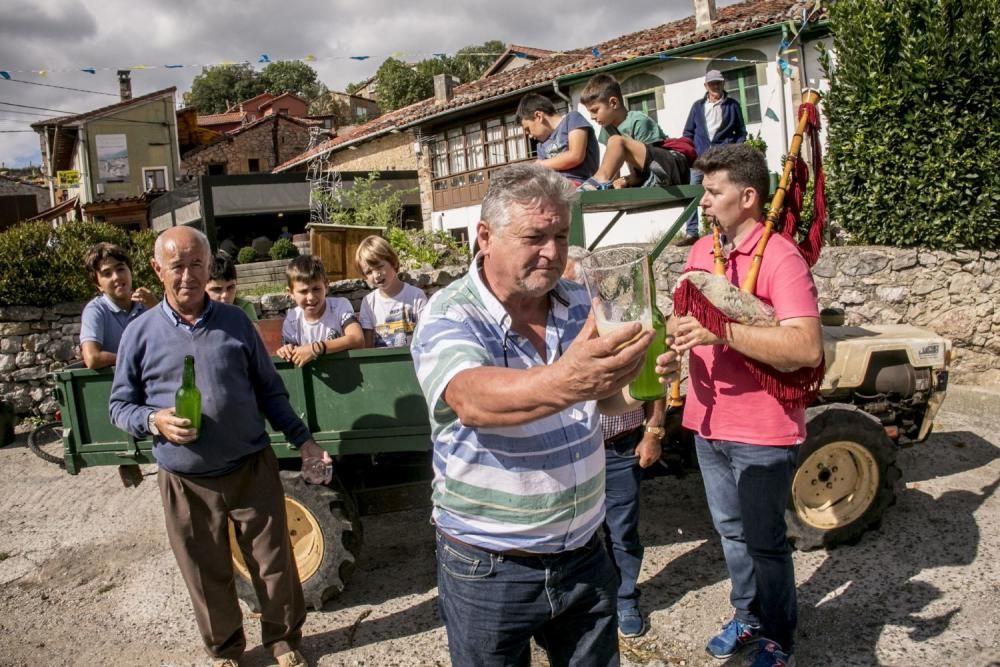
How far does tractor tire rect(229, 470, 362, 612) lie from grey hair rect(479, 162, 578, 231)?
2.53 meters

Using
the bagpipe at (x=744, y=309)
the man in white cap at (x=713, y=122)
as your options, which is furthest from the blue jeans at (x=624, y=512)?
the man in white cap at (x=713, y=122)

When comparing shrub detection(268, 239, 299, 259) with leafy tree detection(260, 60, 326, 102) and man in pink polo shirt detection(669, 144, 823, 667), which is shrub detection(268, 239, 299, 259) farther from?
leafy tree detection(260, 60, 326, 102)

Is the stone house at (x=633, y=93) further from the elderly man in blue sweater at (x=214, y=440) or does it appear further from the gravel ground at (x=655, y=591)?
the elderly man in blue sweater at (x=214, y=440)

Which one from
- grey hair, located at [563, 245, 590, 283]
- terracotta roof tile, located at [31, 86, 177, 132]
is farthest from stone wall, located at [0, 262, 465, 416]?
terracotta roof tile, located at [31, 86, 177, 132]

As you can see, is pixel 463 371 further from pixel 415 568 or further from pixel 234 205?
pixel 234 205

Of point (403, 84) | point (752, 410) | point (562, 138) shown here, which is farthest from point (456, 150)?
point (752, 410)

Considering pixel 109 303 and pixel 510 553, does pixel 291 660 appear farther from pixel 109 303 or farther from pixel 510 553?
pixel 109 303

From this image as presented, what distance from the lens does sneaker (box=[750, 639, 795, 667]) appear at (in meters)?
2.93

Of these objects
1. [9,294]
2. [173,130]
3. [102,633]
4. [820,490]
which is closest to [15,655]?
[102,633]

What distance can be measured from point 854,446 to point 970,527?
1063 millimetres

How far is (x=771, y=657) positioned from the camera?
294 centimetres

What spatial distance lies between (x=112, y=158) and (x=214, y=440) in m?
34.5

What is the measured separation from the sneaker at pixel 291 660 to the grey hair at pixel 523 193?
2509mm

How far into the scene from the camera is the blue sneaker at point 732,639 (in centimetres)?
325
